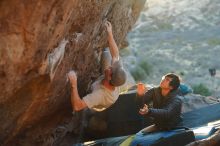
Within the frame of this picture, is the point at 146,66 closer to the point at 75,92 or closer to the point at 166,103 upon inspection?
the point at 166,103

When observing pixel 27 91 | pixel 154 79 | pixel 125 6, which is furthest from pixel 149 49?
pixel 27 91

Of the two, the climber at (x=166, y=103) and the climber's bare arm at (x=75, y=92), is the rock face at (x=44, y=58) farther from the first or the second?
the climber at (x=166, y=103)

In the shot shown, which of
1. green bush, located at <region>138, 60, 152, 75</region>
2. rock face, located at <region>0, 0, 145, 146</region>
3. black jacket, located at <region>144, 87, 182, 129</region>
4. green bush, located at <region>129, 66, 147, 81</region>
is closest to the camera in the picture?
rock face, located at <region>0, 0, 145, 146</region>

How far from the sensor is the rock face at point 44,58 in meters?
5.02

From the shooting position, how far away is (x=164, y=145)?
6.96 meters

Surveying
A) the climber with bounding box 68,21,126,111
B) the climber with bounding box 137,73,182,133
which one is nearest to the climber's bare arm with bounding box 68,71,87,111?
the climber with bounding box 68,21,126,111

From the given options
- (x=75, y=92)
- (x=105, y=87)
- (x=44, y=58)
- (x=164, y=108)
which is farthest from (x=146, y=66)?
(x=44, y=58)

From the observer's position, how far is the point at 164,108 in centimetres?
703

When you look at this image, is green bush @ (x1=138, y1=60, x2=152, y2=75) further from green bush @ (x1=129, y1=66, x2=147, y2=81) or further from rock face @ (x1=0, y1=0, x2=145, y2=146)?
rock face @ (x1=0, y1=0, x2=145, y2=146)

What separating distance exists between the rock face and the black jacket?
50.3 inches

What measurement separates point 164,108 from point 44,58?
2316 mm

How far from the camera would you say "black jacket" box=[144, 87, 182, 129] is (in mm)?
6863

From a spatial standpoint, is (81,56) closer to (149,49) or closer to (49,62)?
(49,62)

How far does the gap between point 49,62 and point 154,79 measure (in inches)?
1138
